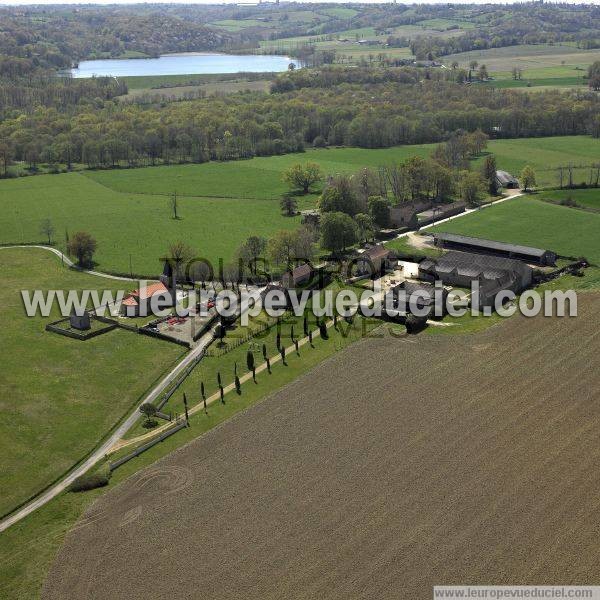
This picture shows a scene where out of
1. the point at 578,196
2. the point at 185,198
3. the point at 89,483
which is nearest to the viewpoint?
the point at 89,483

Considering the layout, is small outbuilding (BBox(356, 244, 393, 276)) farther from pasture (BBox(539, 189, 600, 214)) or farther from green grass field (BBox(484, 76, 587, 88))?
green grass field (BBox(484, 76, 587, 88))

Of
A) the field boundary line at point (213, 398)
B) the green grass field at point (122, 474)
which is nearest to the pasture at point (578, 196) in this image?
the green grass field at point (122, 474)

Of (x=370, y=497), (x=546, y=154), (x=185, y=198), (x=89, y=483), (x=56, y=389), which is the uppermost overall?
(x=546, y=154)

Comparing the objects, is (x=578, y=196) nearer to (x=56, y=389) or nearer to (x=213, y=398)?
(x=213, y=398)

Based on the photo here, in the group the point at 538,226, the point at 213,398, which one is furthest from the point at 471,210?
the point at 213,398

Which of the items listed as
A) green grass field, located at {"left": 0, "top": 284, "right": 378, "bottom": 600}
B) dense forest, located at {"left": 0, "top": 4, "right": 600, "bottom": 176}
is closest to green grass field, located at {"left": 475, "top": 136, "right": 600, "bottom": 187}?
dense forest, located at {"left": 0, "top": 4, "right": 600, "bottom": 176}
